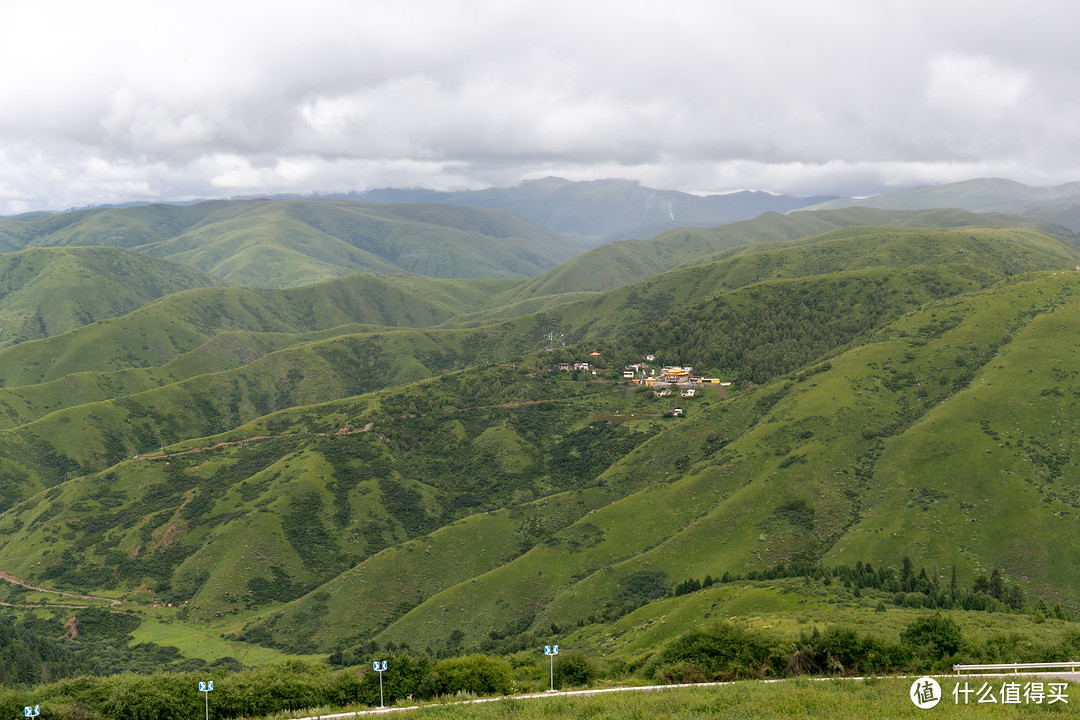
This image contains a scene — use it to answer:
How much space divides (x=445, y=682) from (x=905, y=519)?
8486 centimetres

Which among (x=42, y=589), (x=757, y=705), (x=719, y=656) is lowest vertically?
(x=42, y=589)

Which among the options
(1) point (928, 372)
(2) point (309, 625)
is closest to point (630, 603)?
(2) point (309, 625)

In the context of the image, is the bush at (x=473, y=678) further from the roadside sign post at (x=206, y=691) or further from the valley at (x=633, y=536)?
the roadside sign post at (x=206, y=691)

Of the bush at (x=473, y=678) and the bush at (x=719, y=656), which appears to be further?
the bush at (x=473, y=678)

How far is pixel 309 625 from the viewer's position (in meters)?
128

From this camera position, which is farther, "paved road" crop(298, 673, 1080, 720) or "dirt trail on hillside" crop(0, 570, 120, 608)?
"dirt trail on hillside" crop(0, 570, 120, 608)

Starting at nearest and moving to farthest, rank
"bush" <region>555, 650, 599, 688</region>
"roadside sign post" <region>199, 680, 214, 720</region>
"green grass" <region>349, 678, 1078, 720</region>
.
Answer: "green grass" <region>349, 678, 1078, 720</region> < "roadside sign post" <region>199, 680, 214, 720</region> < "bush" <region>555, 650, 599, 688</region>

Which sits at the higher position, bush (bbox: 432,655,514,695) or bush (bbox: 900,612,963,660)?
bush (bbox: 900,612,963,660)

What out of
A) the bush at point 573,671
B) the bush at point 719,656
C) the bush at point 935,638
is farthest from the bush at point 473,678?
the bush at point 935,638

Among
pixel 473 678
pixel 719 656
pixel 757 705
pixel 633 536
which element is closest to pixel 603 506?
pixel 633 536

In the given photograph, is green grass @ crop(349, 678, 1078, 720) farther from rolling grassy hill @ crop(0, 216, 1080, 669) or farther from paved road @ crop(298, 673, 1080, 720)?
rolling grassy hill @ crop(0, 216, 1080, 669)

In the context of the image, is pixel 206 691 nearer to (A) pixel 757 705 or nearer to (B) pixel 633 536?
(A) pixel 757 705

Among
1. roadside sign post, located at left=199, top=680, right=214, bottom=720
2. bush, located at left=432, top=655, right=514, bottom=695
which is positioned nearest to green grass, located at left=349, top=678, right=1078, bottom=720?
bush, located at left=432, top=655, right=514, bottom=695

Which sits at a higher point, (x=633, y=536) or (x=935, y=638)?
(x=935, y=638)
